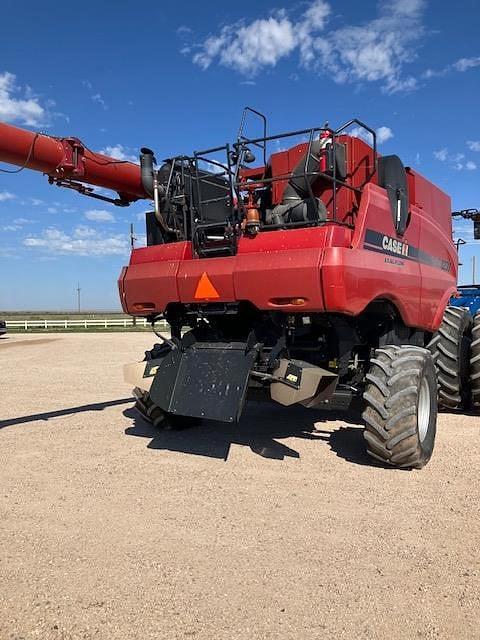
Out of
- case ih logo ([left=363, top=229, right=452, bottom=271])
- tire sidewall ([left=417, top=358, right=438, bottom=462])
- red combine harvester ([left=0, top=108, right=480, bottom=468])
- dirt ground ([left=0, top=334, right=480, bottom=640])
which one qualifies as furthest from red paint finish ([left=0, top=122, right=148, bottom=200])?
tire sidewall ([left=417, top=358, right=438, bottom=462])

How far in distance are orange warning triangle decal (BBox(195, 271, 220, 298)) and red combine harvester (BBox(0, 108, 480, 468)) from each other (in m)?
0.01

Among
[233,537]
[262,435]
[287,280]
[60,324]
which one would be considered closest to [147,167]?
[287,280]

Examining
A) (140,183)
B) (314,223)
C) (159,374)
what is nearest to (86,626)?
(159,374)

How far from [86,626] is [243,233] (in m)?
3.75

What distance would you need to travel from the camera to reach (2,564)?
3.44 meters

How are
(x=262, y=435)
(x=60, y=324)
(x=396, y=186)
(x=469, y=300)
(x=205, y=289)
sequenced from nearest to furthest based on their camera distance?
1. (x=205, y=289)
2. (x=396, y=186)
3. (x=262, y=435)
4. (x=469, y=300)
5. (x=60, y=324)

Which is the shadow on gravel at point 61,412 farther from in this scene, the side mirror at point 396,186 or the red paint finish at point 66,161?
the side mirror at point 396,186

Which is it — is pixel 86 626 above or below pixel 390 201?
below

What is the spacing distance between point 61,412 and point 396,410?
515 centimetres

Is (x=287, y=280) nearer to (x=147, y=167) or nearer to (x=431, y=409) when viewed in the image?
(x=431, y=409)

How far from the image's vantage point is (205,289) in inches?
226

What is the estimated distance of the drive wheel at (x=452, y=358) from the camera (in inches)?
303

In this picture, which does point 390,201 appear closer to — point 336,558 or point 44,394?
point 336,558

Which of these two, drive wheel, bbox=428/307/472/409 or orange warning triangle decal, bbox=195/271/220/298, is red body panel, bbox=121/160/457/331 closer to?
orange warning triangle decal, bbox=195/271/220/298
